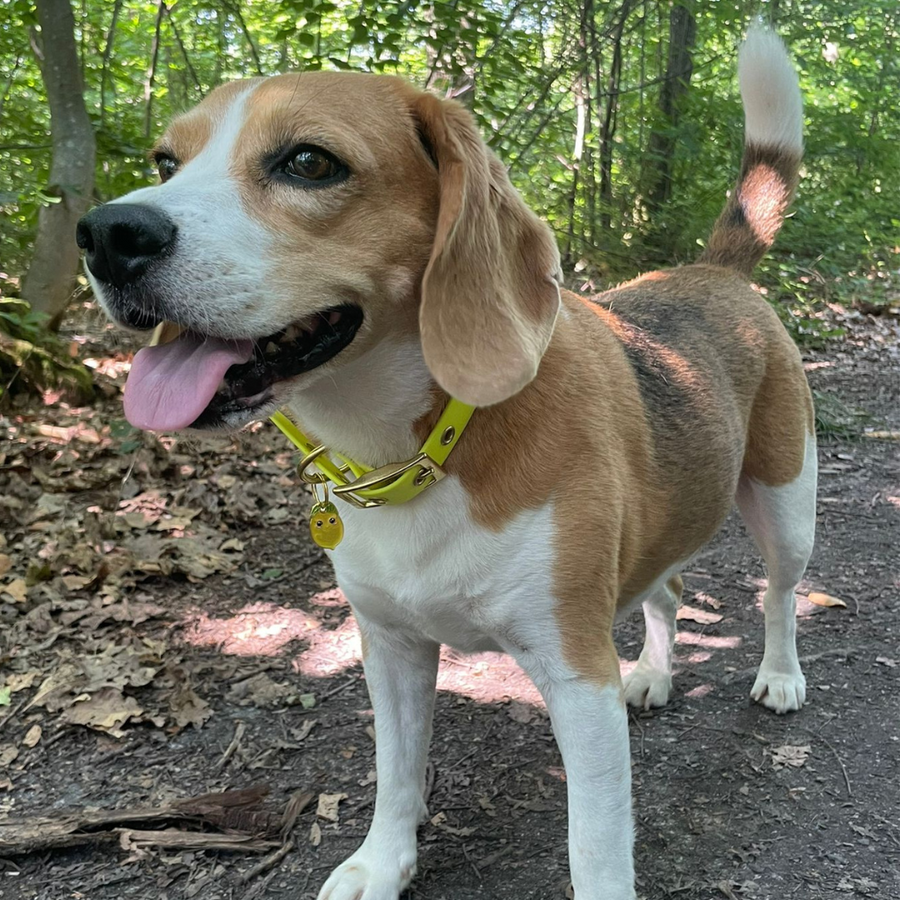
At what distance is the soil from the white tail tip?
221cm

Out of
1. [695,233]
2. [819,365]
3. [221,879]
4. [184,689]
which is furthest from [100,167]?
[819,365]

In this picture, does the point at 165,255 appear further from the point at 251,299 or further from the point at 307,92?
the point at 307,92

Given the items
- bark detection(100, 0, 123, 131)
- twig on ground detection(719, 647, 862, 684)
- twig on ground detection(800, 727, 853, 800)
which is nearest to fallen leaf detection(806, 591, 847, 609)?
twig on ground detection(719, 647, 862, 684)

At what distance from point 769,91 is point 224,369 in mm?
2588

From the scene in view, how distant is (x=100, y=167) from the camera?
6156 mm

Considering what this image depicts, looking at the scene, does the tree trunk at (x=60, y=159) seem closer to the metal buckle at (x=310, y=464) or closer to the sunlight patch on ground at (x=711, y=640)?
the metal buckle at (x=310, y=464)

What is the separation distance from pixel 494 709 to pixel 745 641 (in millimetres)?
1290

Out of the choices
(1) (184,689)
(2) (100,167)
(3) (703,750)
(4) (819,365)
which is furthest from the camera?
(4) (819,365)

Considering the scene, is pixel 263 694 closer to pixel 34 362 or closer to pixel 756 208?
pixel 756 208

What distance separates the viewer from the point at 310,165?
6.64 ft

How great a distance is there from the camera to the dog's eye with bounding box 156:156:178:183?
7.82 ft

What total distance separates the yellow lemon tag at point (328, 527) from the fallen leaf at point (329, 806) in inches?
46.6

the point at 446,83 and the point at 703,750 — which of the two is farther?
the point at 446,83

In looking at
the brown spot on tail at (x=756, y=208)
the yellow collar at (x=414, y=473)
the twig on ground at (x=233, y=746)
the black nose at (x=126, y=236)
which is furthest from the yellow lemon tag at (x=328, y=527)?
the brown spot on tail at (x=756, y=208)
